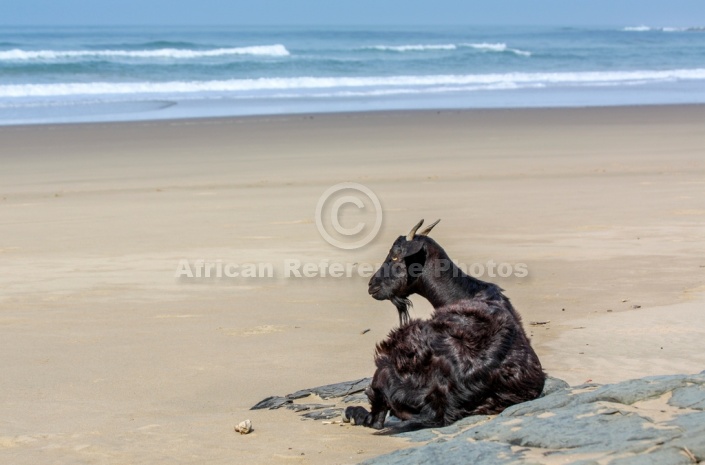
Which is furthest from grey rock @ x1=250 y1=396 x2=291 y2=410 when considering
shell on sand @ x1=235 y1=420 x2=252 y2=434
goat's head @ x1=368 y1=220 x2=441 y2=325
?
goat's head @ x1=368 y1=220 x2=441 y2=325

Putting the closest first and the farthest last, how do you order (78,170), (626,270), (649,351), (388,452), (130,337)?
(388,452) → (649,351) → (130,337) → (626,270) → (78,170)

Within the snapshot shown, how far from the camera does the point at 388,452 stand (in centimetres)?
521

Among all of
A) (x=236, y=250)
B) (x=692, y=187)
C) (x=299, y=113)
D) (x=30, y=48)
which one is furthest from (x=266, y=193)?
(x=30, y=48)

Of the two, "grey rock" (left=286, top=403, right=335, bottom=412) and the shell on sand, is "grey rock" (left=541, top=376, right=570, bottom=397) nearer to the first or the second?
"grey rock" (left=286, top=403, right=335, bottom=412)

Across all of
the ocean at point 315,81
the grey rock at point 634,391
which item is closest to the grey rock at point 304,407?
the grey rock at point 634,391

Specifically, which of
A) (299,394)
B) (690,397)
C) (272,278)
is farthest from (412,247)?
(272,278)

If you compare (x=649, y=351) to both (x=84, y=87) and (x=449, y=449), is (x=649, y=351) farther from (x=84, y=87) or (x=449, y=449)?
(x=84, y=87)

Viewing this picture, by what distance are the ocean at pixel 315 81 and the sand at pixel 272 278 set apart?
11.8 metres

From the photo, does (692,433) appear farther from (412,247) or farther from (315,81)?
(315,81)

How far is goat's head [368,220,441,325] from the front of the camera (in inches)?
259

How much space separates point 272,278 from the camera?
1033 centimetres

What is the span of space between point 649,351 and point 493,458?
343 cm
